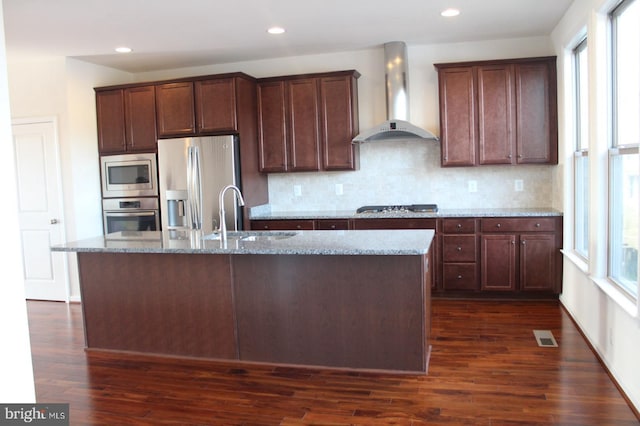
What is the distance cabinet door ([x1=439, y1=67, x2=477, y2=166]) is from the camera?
5418mm

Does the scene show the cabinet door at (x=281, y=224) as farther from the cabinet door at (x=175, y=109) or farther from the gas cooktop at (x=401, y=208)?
the cabinet door at (x=175, y=109)

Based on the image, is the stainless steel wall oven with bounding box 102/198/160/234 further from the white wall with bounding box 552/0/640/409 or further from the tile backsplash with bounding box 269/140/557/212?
the white wall with bounding box 552/0/640/409

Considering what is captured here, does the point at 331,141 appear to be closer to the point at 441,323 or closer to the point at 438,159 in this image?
the point at 438,159

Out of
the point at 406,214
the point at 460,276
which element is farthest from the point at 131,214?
the point at 460,276

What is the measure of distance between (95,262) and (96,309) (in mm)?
368

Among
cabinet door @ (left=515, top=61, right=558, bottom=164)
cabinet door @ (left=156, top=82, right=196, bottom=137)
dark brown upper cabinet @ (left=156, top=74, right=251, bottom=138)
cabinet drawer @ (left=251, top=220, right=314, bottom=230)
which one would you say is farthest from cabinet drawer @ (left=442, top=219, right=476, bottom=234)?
cabinet door @ (left=156, top=82, right=196, bottom=137)

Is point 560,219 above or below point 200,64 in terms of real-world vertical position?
below

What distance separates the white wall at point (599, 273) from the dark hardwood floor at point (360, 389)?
0.13 m

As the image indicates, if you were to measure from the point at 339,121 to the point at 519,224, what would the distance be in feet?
6.86

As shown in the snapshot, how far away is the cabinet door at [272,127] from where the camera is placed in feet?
19.4

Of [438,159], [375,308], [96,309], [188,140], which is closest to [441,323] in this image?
[375,308]

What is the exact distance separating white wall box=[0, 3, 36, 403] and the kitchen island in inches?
41.5

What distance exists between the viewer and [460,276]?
5.32 meters

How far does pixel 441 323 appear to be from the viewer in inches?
180
